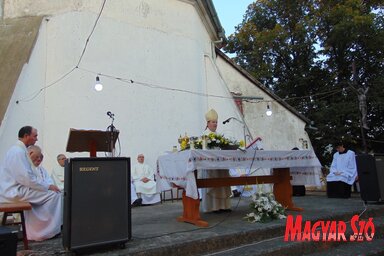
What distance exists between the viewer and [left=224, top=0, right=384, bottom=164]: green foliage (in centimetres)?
2047

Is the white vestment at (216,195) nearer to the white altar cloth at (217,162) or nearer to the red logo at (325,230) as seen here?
the white altar cloth at (217,162)

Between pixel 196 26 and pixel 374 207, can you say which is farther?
pixel 196 26

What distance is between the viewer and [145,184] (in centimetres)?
1004

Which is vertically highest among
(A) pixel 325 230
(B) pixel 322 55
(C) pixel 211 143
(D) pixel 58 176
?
(B) pixel 322 55

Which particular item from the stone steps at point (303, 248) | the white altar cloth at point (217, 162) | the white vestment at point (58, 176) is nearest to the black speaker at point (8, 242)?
the stone steps at point (303, 248)

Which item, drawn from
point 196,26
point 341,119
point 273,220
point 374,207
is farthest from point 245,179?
point 341,119

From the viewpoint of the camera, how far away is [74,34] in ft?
32.6

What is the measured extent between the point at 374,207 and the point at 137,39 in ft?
25.3

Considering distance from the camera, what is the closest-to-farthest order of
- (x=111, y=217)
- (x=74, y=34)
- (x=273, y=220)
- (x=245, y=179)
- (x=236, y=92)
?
(x=111, y=217) < (x=273, y=220) < (x=245, y=179) < (x=74, y=34) < (x=236, y=92)

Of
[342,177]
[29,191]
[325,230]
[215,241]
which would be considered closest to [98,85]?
[29,191]

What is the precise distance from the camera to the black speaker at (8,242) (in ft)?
9.91

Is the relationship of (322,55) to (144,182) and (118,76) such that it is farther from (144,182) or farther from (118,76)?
(144,182)

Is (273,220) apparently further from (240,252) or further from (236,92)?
(236,92)

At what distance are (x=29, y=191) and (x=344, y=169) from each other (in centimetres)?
799
